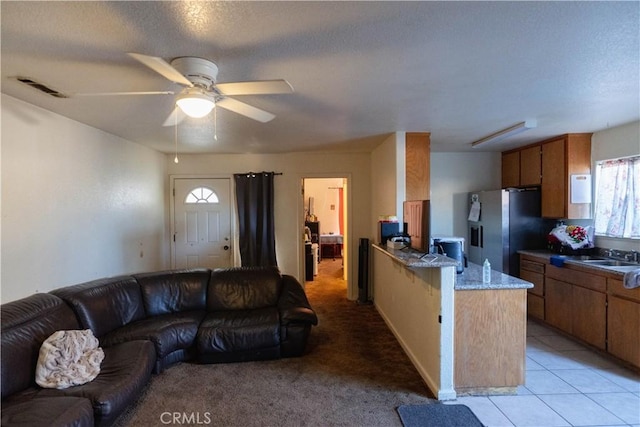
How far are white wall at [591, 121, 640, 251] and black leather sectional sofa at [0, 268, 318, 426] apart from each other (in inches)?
137

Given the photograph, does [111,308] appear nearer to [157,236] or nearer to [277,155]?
[157,236]

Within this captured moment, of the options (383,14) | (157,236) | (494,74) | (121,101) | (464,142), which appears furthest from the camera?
(157,236)

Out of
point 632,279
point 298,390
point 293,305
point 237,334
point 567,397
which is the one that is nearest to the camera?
point 567,397

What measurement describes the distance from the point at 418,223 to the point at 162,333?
8.23ft

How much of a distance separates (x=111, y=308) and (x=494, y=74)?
3.69 meters

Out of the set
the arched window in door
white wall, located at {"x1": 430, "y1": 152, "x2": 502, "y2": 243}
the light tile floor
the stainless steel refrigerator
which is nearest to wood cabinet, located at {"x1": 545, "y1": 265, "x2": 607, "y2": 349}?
the light tile floor

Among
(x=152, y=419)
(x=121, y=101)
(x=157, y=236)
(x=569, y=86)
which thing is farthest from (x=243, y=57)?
(x=157, y=236)

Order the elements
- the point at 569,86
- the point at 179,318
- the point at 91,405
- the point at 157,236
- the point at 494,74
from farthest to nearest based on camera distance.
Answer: the point at 157,236 → the point at 179,318 → the point at 569,86 → the point at 494,74 → the point at 91,405

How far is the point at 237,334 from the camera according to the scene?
10.1ft

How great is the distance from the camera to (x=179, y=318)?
3.23 m

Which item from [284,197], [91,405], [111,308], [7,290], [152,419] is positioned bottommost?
[152,419]

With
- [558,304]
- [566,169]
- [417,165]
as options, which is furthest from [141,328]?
[566,169]

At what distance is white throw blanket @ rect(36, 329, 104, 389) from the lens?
6.79 feet

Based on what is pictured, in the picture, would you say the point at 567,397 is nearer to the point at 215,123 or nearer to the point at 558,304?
the point at 558,304
